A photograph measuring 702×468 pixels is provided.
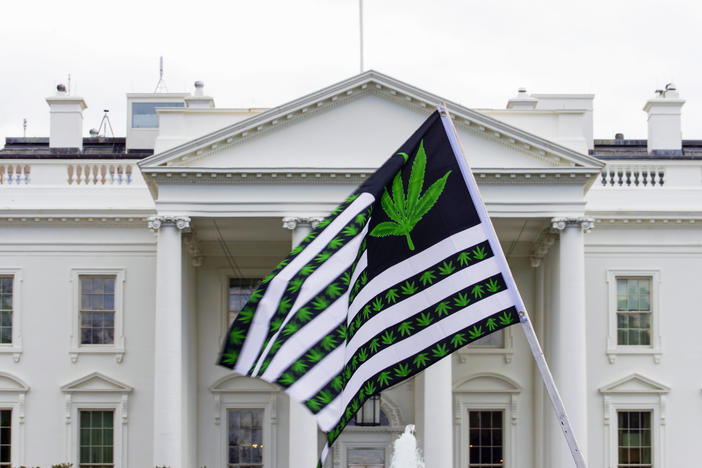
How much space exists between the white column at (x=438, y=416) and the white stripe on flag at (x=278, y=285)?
1673 cm

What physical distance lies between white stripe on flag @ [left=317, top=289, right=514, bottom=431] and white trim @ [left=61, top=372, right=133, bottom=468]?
830 inches

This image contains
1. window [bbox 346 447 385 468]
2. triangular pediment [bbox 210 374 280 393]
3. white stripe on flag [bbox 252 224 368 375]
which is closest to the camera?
white stripe on flag [bbox 252 224 368 375]

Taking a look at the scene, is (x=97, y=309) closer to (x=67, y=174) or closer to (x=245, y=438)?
(x=67, y=174)

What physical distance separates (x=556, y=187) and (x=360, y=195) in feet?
57.5

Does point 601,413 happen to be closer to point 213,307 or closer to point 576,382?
point 576,382

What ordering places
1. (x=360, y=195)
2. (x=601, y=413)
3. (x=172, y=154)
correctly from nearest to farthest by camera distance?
(x=360, y=195) < (x=172, y=154) < (x=601, y=413)

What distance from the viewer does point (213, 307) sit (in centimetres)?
3102

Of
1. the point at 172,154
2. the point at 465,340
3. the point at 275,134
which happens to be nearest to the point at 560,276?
the point at 275,134

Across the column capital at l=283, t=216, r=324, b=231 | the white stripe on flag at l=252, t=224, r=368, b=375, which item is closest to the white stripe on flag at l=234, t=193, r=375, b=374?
the white stripe on flag at l=252, t=224, r=368, b=375

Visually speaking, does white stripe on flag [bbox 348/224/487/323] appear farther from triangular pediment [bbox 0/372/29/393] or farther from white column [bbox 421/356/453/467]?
triangular pediment [bbox 0/372/29/393]

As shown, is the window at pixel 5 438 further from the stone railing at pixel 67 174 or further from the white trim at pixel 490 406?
the white trim at pixel 490 406

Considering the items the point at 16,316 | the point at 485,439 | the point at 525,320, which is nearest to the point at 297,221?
the point at 485,439

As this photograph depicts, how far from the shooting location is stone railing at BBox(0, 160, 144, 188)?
103 ft

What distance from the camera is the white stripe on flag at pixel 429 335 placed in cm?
1004
